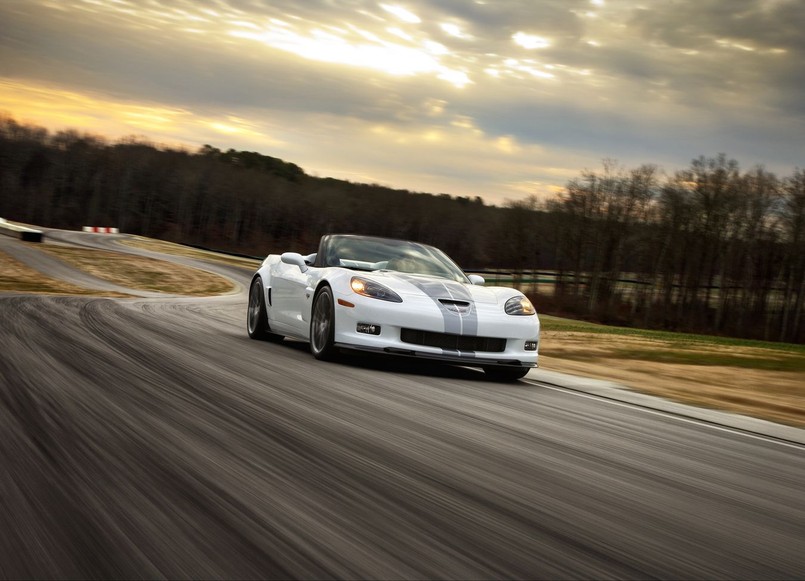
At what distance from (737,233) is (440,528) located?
74267 millimetres

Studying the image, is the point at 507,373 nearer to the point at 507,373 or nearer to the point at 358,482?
the point at 507,373

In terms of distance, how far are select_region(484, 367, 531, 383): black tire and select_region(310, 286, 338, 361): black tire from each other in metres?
1.65

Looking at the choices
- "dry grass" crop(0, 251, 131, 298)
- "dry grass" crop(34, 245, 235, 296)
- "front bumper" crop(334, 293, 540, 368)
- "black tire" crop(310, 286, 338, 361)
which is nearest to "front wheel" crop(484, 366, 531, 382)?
"front bumper" crop(334, 293, 540, 368)

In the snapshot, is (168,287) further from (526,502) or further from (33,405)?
(526,502)

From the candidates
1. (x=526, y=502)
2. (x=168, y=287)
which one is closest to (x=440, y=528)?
(x=526, y=502)

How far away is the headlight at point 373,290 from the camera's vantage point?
8.12 m

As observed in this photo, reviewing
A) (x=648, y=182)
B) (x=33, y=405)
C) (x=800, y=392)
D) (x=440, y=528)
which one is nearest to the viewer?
(x=440, y=528)

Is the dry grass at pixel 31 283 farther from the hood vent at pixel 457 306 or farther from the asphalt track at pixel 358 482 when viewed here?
the asphalt track at pixel 358 482

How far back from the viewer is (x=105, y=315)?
10.9 meters

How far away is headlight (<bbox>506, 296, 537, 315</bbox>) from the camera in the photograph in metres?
8.34

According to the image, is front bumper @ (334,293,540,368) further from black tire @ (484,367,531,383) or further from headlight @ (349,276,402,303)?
black tire @ (484,367,531,383)

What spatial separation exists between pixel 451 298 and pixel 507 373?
4.08 ft

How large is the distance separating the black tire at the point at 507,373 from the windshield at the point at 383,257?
1.10m

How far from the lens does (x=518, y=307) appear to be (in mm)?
8445
